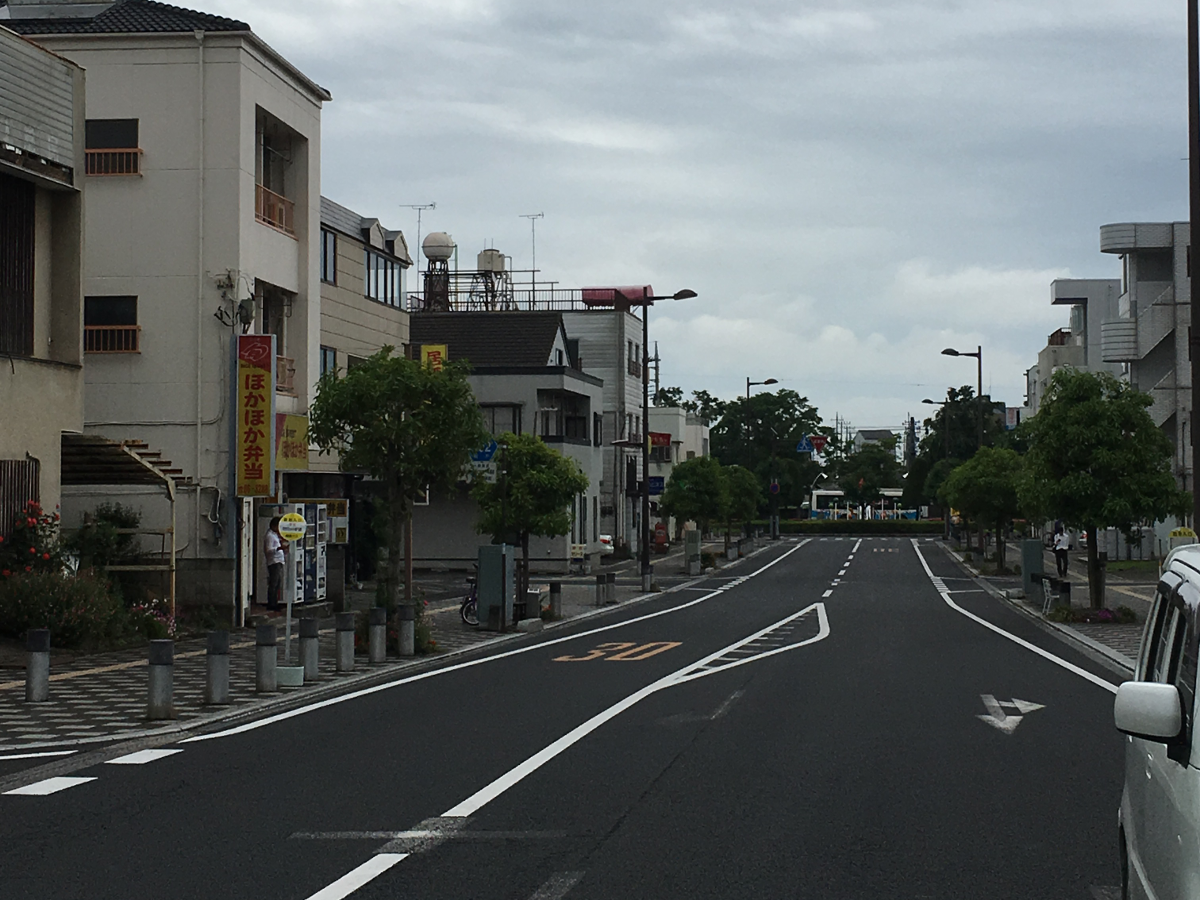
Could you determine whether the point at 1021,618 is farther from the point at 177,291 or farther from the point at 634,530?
the point at 634,530

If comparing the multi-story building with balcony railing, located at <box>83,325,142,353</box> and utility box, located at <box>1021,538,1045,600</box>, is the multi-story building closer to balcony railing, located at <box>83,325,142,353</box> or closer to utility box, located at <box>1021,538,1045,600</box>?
balcony railing, located at <box>83,325,142,353</box>

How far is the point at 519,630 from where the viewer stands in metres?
28.5

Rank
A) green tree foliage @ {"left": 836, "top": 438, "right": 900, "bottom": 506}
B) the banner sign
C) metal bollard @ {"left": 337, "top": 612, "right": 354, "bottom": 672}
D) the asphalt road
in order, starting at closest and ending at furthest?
the asphalt road, metal bollard @ {"left": 337, "top": 612, "right": 354, "bottom": 672}, the banner sign, green tree foliage @ {"left": 836, "top": 438, "right": 900, "bottom": 506}

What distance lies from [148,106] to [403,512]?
425 inches

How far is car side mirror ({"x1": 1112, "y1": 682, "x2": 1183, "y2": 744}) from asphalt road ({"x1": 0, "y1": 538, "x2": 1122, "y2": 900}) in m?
2.97

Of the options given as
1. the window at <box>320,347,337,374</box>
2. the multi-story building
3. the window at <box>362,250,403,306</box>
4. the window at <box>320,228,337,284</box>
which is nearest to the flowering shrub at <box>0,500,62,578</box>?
the multi-story building

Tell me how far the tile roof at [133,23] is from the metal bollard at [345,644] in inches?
551

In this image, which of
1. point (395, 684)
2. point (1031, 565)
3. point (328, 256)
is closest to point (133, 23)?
point (328, 256)

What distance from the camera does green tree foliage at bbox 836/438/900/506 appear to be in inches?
5379

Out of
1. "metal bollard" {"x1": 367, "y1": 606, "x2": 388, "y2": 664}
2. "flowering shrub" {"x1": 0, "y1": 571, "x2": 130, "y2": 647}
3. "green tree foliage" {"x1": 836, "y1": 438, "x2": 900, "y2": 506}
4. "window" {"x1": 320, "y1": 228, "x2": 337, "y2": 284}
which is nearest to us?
"flowering shrub" {"x1": 0, "y1": 571, "x2": 130, "y2": 647}

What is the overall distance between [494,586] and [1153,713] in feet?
78.7

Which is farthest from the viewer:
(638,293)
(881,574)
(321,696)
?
(638,293)

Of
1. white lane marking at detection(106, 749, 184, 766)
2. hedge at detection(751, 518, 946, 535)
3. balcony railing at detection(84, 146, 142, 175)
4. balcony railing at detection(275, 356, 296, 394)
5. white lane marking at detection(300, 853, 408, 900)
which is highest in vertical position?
balcony railing at detection(84, 146, 142, 175)

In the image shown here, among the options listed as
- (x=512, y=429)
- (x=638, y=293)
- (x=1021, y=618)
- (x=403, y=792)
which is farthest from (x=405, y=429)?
(x=638, y=293)
